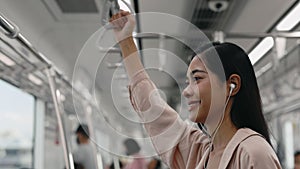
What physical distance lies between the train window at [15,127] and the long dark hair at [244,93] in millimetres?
2696

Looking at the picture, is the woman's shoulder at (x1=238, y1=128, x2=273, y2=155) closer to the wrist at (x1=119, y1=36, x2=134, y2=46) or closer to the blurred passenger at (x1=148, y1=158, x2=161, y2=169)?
the wrist at (x1=119, y1=36, x2=134, y2=46)

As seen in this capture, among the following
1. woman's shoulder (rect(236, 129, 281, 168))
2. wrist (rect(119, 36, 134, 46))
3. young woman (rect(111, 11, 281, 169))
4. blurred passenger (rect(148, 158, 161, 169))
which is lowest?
woman's shoulder (rect(236, 129, 281, 168))

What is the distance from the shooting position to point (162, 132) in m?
1.18

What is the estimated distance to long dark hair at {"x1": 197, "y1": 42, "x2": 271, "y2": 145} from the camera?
97 centimetres

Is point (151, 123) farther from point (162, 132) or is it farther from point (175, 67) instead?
point (175, 67)

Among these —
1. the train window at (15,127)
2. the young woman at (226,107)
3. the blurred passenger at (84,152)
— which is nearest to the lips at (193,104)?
the young woman at (226,107)

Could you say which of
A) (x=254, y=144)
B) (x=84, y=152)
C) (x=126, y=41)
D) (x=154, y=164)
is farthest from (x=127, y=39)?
(x=154, y=164)

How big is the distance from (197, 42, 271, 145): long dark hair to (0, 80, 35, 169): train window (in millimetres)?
2696

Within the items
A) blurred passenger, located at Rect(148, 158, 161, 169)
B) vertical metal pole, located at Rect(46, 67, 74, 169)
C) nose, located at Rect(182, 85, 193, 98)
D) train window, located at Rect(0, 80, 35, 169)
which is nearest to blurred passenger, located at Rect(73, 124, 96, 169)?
train window, located at Rect(0, 80, 35, 169)

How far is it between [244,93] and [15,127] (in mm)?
3053

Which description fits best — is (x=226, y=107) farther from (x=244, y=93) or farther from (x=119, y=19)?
(x=119, y=19)

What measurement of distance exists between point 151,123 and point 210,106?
9.4 inches

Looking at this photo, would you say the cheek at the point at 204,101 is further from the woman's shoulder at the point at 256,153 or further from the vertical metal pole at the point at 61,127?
the vertical metal pole at the point at 61,127

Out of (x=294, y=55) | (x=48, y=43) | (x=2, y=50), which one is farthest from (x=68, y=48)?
(x=294, y=55)
